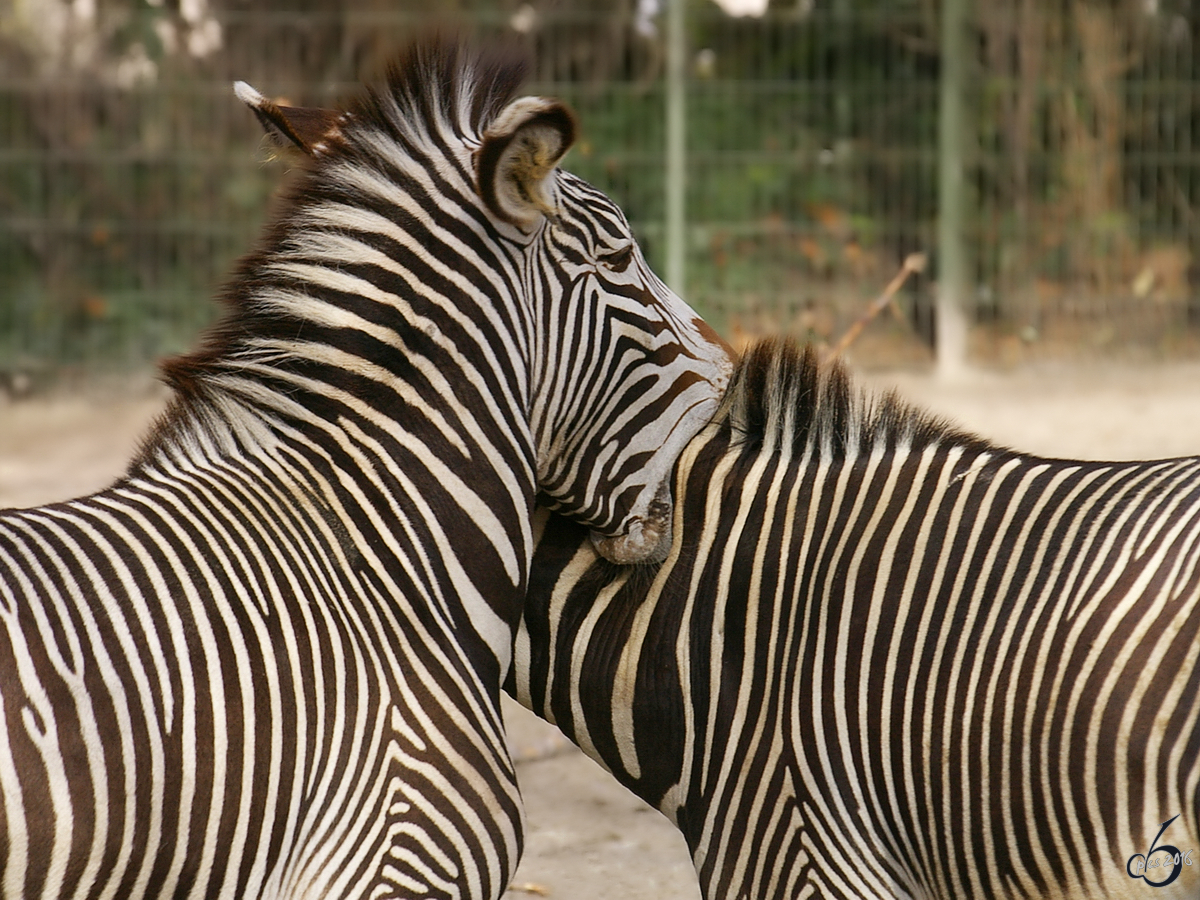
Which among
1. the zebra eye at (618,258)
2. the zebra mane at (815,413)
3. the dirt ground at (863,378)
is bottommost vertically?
the dirt ground at (863,378)

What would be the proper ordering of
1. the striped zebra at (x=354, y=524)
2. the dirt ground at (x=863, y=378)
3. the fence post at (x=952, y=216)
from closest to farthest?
the striped zebra at (x=354, y=524), the dirt ground at (x=863, y=378), the fence post at (x=952, y=216)

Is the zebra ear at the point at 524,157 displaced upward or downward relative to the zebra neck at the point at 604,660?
upward

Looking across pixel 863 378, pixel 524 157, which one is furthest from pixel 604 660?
pixel 863 378

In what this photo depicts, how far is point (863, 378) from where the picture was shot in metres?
6.42

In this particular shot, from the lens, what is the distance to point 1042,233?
10914 mm

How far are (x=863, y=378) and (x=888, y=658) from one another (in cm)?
393

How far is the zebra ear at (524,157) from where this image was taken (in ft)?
7.97

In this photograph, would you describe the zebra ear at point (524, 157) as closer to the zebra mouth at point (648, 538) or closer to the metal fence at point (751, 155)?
the zebra mouth at point (648, 538)

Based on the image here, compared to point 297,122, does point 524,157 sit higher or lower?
lower

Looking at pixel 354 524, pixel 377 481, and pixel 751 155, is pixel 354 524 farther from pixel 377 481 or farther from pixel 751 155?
pixel 751 155

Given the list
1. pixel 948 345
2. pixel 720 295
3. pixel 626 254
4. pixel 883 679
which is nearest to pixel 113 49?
pixel 720 295

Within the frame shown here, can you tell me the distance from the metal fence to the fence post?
0.13 metres

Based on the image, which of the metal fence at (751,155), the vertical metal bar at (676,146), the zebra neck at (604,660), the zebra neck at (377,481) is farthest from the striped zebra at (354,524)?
the vertical metal bar at (676,146)

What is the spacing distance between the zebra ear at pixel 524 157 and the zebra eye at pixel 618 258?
17 centimetres
